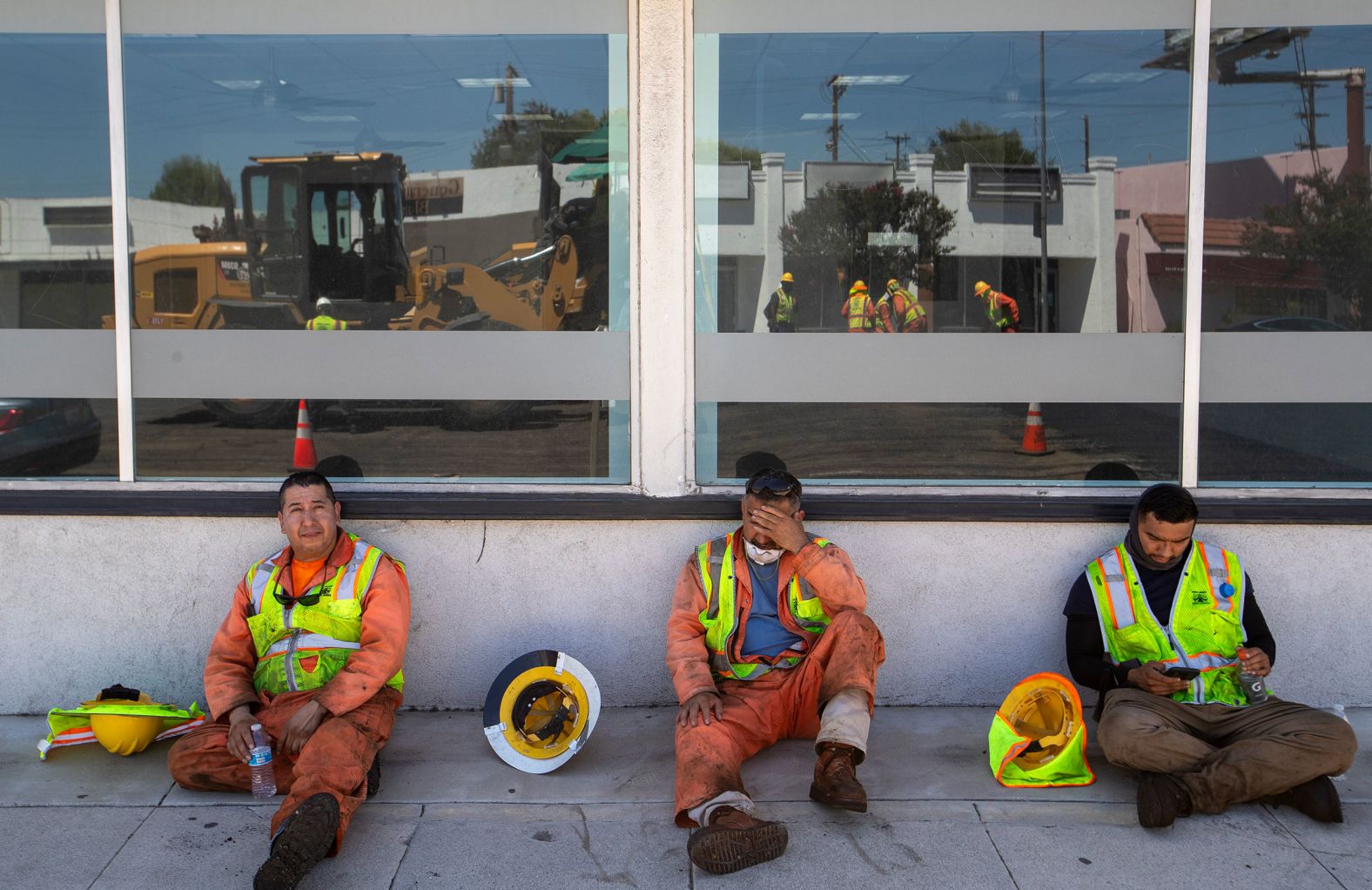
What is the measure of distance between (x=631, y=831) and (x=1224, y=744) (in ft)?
6.40

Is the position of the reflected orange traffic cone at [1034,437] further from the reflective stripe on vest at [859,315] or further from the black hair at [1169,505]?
the reflective stripe on vest at [859,315]

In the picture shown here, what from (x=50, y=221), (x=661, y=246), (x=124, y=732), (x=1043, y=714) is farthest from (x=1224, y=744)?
(x=50, y=221)

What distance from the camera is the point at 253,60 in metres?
4.66

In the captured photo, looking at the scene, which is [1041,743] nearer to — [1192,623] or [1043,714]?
[1043,714]

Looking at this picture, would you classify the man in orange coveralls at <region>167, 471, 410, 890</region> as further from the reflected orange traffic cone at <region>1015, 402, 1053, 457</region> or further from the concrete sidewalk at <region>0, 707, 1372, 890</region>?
the reflected orange traffic cone at <region>1015, 402, 1053, 457</region>

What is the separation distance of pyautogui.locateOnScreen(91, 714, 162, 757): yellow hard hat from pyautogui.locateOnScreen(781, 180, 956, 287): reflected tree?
2882 mm

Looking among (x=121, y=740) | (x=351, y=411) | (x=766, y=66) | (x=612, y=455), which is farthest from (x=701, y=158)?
(x=121, y=740)

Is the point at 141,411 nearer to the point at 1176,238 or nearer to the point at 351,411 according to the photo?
the point at 351,411

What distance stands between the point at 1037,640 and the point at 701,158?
2.25 m

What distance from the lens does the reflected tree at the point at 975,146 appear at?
4625 millimetres

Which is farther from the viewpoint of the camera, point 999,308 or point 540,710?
point 999,308

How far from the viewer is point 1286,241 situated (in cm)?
466

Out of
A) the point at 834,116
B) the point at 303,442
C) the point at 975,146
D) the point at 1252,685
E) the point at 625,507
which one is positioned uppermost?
the point at 834,116

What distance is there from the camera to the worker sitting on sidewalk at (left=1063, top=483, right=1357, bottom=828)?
376 centimetres
